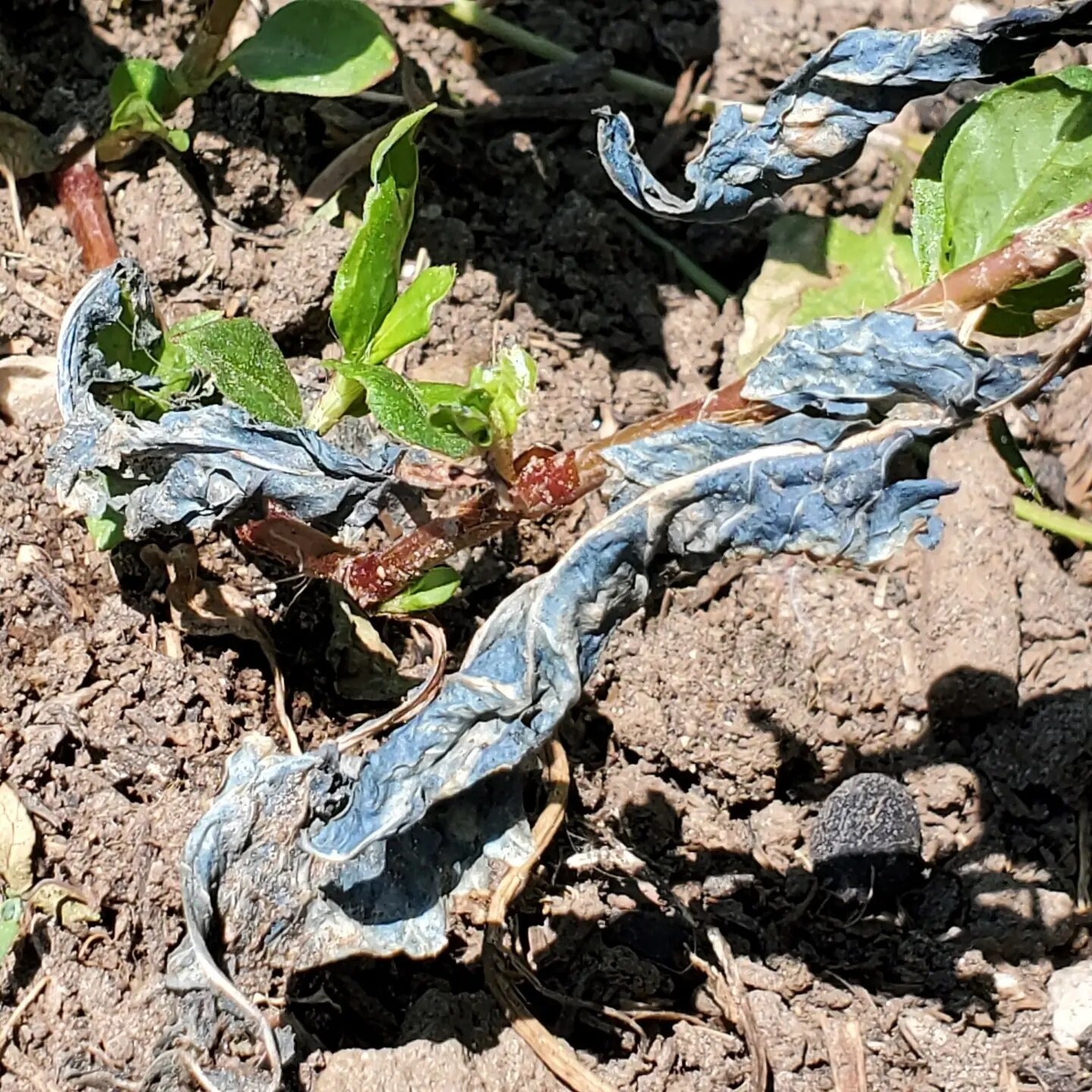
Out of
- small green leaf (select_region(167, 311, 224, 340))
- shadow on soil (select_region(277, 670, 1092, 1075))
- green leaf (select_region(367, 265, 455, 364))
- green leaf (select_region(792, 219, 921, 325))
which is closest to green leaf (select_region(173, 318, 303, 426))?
small green leaf (select_region(167, 311, 224, 340))

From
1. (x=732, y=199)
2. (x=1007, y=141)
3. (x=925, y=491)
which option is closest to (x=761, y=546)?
(x=925, y=491)

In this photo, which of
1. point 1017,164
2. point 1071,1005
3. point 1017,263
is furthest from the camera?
point 1071,1005

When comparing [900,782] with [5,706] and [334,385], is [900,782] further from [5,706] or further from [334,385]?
[5,706]

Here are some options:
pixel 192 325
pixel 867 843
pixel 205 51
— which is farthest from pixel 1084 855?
pixel 205 51

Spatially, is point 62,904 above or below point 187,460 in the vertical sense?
below

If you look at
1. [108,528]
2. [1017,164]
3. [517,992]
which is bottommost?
[517,992]

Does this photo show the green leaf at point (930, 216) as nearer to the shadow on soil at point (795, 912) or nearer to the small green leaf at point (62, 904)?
the shadow on soil at point (795, 912)

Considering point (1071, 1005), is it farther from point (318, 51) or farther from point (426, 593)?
point (318, 51)
